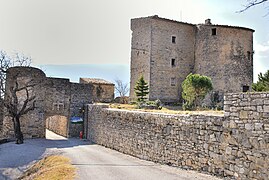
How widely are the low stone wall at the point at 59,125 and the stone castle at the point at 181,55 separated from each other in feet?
26.9

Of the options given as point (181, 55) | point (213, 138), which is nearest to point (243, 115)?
point (213, 138)

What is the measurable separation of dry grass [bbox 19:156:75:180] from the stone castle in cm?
1759

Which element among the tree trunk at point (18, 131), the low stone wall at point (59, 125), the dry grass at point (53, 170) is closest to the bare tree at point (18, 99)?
the tree trunk at point (18, 131)

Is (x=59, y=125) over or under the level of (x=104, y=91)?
under

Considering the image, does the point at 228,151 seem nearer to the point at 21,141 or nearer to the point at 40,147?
the point at 40,147

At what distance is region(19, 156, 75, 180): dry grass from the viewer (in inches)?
472

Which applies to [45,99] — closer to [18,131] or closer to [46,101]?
[46,101]

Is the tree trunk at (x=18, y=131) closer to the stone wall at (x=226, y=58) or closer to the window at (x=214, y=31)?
the stone wall at (x=226, y=58)

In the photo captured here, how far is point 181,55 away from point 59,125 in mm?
16150

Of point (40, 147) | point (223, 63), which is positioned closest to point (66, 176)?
point (40, 147)

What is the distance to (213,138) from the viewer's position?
33.8 ft

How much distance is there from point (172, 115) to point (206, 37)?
23529 millimetres

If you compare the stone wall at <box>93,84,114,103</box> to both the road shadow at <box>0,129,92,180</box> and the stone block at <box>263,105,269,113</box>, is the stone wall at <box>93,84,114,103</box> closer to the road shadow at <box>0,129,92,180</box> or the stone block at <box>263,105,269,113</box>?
the road shadow at <box>0,129,92,180</box>

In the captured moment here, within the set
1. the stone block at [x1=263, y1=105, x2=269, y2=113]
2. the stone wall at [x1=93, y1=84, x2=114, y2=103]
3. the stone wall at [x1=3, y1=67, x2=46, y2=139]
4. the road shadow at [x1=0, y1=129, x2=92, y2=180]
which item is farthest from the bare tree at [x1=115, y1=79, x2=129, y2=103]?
the stone block at [x1=263, y1=105, x2=269, y2=113]
